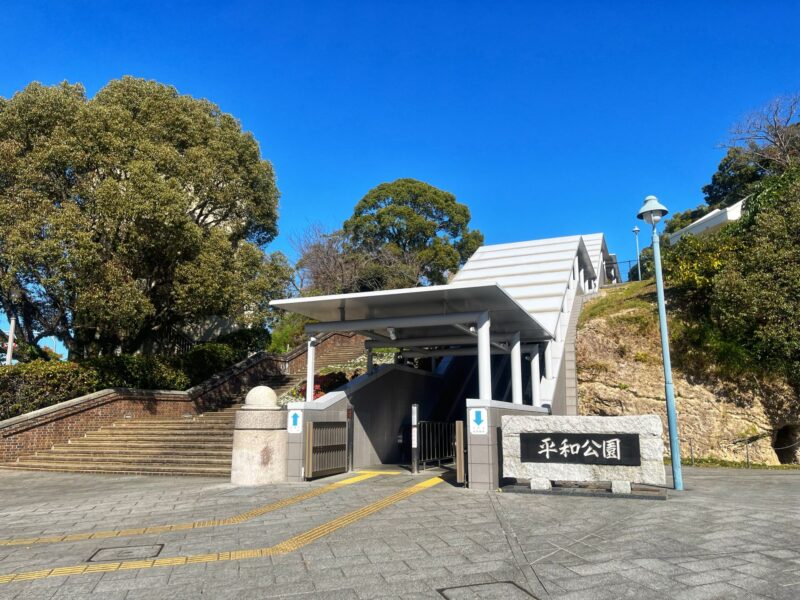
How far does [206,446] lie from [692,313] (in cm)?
1463

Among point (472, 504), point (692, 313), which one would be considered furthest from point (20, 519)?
point (692, 313)

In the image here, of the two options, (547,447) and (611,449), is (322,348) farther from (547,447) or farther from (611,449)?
(611,449)

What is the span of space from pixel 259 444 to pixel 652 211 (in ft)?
27.3

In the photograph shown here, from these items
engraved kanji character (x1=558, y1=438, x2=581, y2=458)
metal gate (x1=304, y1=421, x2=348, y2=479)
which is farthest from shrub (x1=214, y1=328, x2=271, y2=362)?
engraved kanji character (x1=558, y1=438, x2=581, y2=458)

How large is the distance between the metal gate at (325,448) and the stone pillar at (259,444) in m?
0.49

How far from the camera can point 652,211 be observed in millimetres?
10289

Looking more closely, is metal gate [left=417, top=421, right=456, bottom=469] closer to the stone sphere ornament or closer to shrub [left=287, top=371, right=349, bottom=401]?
shrub [left=287, top=371, right=349, bottom=401]

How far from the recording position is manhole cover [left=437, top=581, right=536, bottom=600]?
404 centimetres

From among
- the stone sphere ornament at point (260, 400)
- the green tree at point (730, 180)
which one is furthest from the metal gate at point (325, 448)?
the green tree at point (730, 180)

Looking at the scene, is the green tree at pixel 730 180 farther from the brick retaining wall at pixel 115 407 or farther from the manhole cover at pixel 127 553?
the manhole cover at pixel 127 553

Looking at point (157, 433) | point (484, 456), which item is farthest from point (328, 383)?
point (484, 456)

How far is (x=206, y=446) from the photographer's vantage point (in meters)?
13.0

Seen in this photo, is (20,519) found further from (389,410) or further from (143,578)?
(389,410)

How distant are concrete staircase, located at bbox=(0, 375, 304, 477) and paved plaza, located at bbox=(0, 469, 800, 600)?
3125 mm
